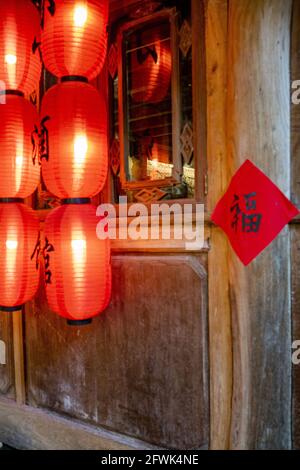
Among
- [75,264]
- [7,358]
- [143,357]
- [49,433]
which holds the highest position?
[75,264]

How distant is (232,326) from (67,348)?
6.74 feet

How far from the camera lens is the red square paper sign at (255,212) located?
307 centimetres

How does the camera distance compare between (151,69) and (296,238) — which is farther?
(151,69)

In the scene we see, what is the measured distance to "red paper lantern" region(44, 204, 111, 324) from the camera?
10.9 ft

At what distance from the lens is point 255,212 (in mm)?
3111

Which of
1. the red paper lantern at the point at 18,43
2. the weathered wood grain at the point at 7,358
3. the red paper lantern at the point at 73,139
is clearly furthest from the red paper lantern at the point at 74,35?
the weathered wood grain at the point at 7,358

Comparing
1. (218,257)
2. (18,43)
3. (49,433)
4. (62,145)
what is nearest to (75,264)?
(62,145)

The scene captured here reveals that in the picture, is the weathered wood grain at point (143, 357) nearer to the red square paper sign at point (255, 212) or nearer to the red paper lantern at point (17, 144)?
the red square paper sign at point (255, 212)

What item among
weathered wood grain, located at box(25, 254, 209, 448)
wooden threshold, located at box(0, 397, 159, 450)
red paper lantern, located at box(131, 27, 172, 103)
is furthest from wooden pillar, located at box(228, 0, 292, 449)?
wooden threshold, located at box(0, 397, 159, 450)

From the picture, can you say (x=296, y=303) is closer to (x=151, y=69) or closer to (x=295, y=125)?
(x=295, y=125)

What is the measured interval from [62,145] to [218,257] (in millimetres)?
1538

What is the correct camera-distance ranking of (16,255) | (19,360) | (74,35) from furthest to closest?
(19,360), (16,255), (74,35)

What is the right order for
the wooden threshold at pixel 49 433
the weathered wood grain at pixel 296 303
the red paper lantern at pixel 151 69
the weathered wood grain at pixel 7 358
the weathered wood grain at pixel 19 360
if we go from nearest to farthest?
the weathered wood grain at pixel 296 303
the red paper lantern at pixel 151 69
the wooden threshold at pixel 49 433
the weathered wood grain at pixel 19 360
the weathered wood grain at pixel 7 358

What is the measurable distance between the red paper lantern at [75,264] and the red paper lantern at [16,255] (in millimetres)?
360
